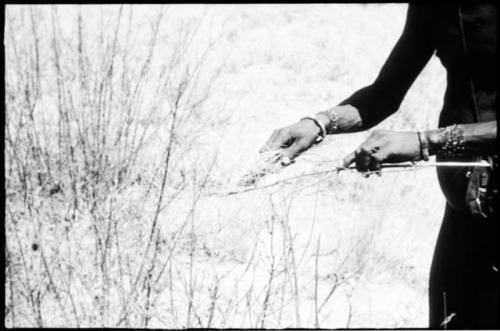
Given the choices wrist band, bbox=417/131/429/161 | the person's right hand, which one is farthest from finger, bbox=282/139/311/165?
wrist band, bbox=417/131/429/161

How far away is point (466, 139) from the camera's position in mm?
1079

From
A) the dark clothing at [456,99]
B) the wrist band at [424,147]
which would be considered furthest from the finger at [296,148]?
the wrist band at [424,147]

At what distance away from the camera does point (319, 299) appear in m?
2.41

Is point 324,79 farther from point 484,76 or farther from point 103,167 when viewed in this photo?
point 484,76

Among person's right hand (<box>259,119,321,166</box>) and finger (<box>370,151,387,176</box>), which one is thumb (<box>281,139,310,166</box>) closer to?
person's right hand (<box>259,119,321,166</box>)

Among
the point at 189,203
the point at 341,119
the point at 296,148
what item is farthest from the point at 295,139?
the point at 189,203

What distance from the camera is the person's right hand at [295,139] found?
1.35 meters

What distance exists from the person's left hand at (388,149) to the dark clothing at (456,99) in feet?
0.52

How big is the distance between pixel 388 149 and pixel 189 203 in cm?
158

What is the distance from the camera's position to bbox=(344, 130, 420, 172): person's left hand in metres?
1.08

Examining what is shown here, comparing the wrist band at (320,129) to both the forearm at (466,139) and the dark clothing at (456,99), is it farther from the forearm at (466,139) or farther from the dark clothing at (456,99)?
the forearm at (466,139)

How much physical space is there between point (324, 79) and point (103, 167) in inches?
152

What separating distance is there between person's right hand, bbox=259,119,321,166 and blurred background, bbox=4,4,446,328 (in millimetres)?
82

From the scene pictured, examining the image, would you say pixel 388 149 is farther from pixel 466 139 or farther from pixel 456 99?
pixel 456 99
